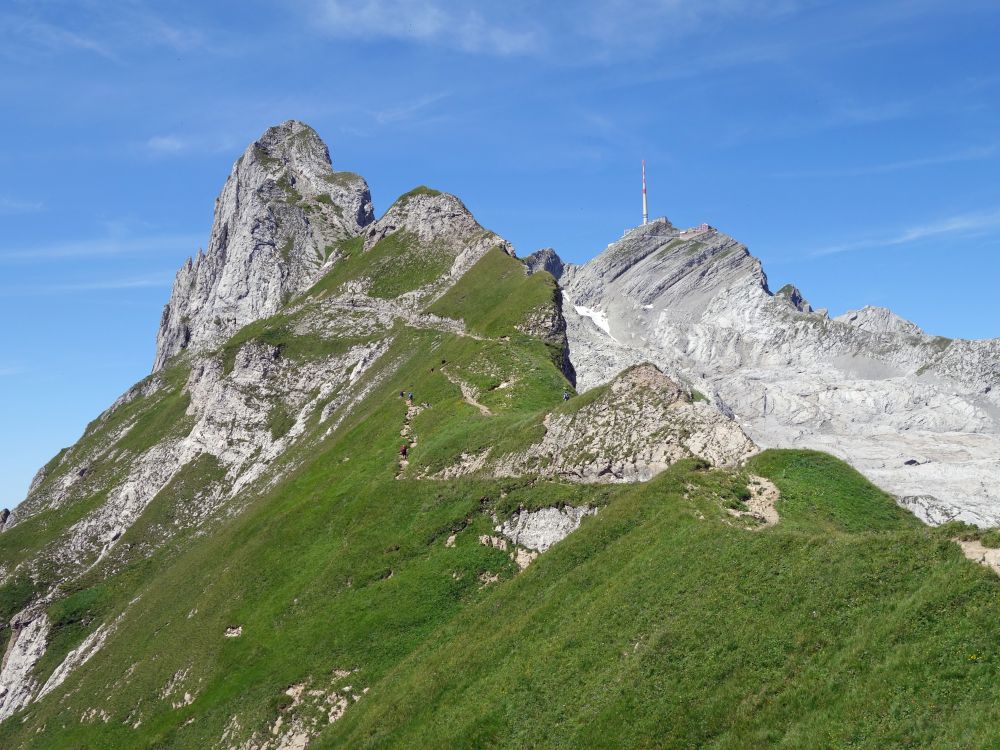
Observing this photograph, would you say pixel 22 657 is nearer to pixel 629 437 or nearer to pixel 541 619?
pixel 629 437

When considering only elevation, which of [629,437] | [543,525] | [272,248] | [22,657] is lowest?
[22,657]

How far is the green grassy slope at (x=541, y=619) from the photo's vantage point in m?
22.4

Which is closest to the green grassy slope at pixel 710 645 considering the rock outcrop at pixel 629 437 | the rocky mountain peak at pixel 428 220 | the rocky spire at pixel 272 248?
the rock outcrop at pixel 629 437

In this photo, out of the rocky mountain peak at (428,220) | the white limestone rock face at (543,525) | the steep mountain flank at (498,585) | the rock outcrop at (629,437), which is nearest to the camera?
the steep mountain flank at (498,585)

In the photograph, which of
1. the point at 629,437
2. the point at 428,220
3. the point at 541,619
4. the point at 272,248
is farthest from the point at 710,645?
the point at 272,248

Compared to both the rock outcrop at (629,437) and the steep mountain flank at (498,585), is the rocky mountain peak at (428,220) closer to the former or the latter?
the steep mountain flank at (498,585)

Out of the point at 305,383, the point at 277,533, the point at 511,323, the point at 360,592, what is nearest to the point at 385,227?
the point at 305,383

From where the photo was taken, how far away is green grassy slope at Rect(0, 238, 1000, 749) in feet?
73.5

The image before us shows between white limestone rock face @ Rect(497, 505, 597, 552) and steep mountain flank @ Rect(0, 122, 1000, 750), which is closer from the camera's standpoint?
steep mountain flank @ Rect(0, 122, 1000, 750)

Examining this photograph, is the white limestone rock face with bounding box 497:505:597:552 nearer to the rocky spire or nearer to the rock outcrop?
the rock outcrop

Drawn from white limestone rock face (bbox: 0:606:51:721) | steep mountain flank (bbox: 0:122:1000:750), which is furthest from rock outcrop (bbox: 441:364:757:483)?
white limestone rock face (bbox: 0:606:51:721)

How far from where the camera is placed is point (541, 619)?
112 ft

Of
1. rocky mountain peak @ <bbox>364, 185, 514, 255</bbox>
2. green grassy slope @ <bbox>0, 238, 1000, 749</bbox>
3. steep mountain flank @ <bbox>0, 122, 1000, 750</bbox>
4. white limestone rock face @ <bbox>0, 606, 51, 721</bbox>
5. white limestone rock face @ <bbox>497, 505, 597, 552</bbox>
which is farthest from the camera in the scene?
rocky mountain peak @ <bbox>364, 185, 514, 255</bbox>

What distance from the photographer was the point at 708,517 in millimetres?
34219
